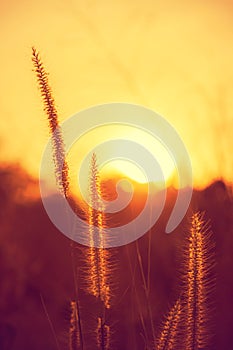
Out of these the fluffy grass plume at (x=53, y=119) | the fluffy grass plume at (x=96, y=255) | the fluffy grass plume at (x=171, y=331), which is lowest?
the fluffy grass plume at (x=171, y=331)

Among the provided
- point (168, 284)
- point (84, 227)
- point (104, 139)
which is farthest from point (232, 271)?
point (84, 227)

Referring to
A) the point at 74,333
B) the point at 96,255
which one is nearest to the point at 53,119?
the point at 96,255

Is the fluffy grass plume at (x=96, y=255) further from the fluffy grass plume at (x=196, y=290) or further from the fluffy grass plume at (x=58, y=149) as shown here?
the fluffy grass plume at (x=196, y=290)

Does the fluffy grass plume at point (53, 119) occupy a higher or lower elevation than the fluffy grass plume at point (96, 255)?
higher

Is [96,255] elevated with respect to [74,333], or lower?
elevated

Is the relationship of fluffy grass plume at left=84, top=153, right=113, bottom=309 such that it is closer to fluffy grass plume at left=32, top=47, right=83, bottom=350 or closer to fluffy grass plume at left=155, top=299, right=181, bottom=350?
fluffy grass plume at left=32, top=47, right=83, bottom=350

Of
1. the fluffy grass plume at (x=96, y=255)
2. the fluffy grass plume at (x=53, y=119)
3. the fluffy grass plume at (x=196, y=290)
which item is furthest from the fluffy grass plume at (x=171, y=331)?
the fluffy grass plume at (x=53, y=119)

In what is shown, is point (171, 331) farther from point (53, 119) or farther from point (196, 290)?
point (53, 119)

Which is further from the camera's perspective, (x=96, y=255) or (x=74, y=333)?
(x=96, y=255)

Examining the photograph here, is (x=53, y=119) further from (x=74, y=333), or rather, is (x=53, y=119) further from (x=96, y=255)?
(x=74, y=333)

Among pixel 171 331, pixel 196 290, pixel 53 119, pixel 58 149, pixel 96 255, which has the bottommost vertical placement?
pixel 171 331

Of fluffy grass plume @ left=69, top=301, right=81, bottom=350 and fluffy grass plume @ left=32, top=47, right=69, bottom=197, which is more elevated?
fluffy grass plume @ left=32, top=47, right=69, bottom=197

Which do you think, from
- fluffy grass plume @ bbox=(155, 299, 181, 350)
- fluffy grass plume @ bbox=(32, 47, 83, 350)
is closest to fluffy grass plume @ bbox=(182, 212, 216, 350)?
fluffy grass plume @ bbox=(155, 299, 181, 350)

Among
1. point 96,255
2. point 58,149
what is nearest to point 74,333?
point 96,255
